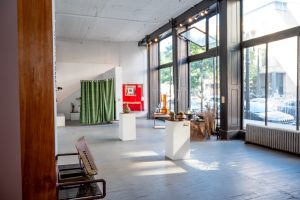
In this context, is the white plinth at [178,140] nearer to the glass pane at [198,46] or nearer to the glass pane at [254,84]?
the glass pane at [254,84]

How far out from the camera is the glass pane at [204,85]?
822 centimetres

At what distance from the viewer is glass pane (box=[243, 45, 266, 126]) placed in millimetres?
6843

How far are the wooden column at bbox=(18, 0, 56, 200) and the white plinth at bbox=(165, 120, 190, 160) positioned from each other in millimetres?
3860

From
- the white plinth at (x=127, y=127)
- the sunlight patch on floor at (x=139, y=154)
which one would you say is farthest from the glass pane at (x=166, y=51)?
the sunlight patch on floor at (x=139, y=154)

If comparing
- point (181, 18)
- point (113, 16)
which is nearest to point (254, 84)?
point (181, 18)

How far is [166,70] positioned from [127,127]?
5478 mm

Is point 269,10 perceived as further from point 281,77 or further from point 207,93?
point 207,93

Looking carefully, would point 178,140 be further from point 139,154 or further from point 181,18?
point 181,18

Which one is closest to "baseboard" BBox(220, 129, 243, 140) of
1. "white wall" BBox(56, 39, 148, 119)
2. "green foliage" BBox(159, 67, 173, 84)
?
"green foliage" BBox(159, 67, 173, 84)

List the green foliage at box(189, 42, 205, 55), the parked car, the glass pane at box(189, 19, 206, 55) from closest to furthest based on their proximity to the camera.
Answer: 1. the parked car
2. the glass pane at box(189, 19, 206, 55)
3. the green foliage at box(189, 42, 205, 55)

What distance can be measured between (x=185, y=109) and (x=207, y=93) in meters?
1.71

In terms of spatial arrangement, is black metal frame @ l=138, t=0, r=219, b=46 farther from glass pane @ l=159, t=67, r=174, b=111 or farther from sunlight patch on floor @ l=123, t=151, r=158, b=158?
sunlight patch on floor @ l=123, t=151, r=158, b=158

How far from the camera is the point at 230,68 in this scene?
7.29m

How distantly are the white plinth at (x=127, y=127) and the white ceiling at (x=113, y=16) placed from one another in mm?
3695
